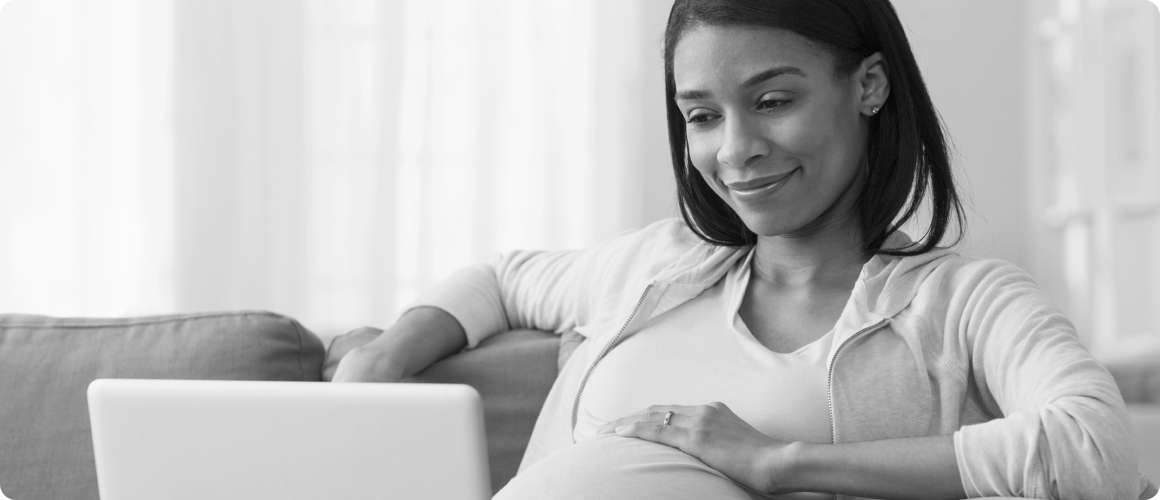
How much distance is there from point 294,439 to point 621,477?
28 centimetres

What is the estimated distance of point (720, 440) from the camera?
2.99 ft

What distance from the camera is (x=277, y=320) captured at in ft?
4.86

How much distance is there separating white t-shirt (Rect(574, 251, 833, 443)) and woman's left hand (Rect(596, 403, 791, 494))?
2.3 inches

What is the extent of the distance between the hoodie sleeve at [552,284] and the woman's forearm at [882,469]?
0.40 meters

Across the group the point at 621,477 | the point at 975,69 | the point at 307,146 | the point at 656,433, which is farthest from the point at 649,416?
the point at 307,146

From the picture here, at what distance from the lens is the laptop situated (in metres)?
0.82

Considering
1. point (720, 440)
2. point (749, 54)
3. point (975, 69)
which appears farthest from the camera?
point (975, 69)

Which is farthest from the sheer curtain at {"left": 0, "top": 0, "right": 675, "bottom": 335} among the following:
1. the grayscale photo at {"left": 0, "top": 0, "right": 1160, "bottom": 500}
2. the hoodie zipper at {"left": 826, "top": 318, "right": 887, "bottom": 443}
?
the hoodie zipper at {"left": 826, "top": 318, "right": 887, "bottom": 443}

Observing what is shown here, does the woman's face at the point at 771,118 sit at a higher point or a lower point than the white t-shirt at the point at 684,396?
higher

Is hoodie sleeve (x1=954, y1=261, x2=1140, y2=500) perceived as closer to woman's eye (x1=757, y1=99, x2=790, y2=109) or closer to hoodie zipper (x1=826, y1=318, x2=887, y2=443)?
hoodie zipper (x1=826, y1=318, x2=887, y2=443)

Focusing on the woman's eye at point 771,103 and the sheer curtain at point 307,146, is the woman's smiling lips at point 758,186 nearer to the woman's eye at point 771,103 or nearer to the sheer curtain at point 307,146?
the woman's eye at point 771,103

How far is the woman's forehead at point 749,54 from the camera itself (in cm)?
102

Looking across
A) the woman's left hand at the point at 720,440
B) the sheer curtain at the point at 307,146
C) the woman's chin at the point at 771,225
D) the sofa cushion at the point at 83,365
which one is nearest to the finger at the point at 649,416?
the woman's left hand at the point at 720,440

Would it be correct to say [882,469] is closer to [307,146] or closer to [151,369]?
[151,369]
